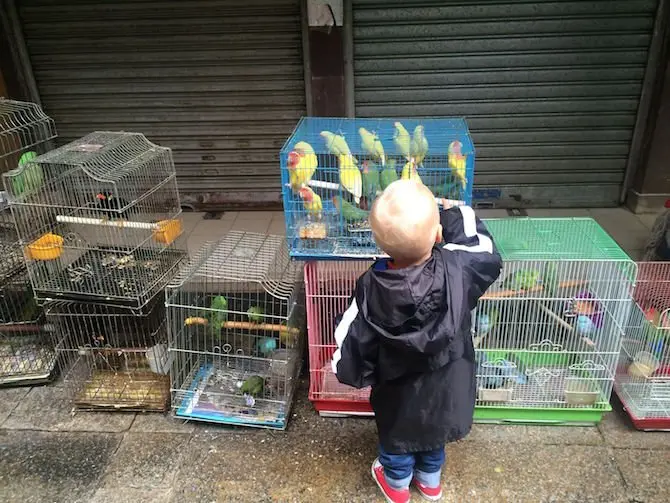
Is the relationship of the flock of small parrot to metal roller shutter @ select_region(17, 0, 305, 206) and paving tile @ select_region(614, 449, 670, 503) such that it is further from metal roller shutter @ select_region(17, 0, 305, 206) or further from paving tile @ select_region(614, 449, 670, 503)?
metal roller shutter @ select_region(17, 0, 305, 206)

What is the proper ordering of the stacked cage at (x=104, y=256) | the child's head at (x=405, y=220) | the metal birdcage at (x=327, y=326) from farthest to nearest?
the stacked cage at (x=104, y=256) → the metal birdcage at (x=327, y=326) → the child's head at (x=405, y=220)

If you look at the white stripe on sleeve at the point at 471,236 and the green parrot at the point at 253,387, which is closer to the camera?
the white stripe on sleeve at the point at 471,236

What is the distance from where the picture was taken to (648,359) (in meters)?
3.00

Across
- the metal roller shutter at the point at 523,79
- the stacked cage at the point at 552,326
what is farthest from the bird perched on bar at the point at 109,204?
the metal roller shutter at the point at 523,79

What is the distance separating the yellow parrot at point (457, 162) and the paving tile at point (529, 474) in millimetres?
1423

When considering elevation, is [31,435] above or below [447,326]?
below

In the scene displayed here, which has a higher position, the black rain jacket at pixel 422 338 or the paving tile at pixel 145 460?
the black rain jacket at pixel 422 338

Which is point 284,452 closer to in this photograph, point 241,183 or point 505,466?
point 505,466

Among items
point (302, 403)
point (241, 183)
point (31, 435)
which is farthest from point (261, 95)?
point (31, 435)

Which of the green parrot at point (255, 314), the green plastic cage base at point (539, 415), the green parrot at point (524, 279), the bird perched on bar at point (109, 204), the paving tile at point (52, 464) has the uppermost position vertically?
the bird perched on bar at point (109, 204)

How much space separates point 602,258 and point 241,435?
84.5 inches

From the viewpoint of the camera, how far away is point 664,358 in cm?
298

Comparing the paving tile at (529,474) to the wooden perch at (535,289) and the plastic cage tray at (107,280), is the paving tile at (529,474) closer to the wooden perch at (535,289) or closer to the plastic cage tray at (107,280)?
the wooden perch at (535,289)

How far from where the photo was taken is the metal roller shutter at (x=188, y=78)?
16.3 ft
